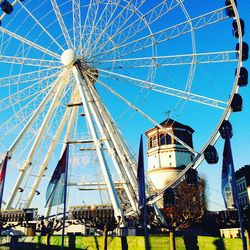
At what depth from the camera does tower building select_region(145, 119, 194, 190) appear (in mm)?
67938

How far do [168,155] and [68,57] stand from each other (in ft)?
145

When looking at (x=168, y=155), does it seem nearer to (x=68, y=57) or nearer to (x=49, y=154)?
(x=49, y=154)

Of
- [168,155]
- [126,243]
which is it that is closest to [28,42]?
[126,243]

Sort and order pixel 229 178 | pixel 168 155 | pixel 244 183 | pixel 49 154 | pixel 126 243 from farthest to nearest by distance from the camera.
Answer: pixel 168 155 < pixel 244 183 < pixel 49 154 < pixel 126 243 < pixel 229 178

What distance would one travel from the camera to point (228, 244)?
19.3 m

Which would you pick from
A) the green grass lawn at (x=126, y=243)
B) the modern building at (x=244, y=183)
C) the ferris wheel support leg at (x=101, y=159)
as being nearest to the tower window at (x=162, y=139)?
the modern building at (x=244, y=183)

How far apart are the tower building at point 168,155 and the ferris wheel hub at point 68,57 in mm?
40038

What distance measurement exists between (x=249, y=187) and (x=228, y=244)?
35.6m

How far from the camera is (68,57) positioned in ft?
97.0

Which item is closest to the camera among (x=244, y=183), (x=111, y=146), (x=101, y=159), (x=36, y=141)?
(x=101, y=159)

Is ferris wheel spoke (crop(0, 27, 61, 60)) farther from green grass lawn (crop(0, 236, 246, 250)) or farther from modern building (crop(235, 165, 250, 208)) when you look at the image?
modern building (crop(235, 165, 250, 208))

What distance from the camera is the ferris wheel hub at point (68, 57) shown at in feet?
96.3

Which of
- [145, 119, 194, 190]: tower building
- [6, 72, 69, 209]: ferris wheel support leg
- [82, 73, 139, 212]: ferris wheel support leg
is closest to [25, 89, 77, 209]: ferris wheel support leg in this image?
[6, 72, 69, 209]: ferris wheel support leg

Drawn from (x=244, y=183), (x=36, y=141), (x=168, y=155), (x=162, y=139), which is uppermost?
(x=162, y=139)
